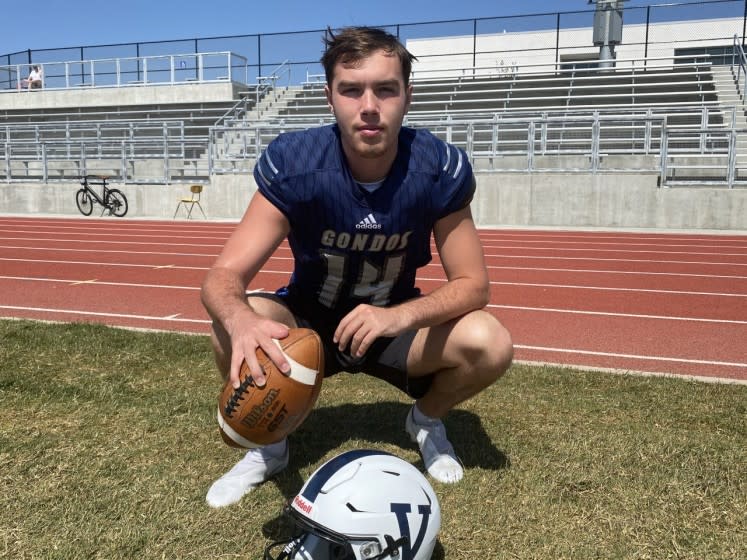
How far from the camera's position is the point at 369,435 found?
3.23 meters

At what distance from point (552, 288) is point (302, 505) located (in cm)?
611

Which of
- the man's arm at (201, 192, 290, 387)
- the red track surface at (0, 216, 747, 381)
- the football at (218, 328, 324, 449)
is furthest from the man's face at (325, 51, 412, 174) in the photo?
the red track surface at (0, 216, 747, 381)

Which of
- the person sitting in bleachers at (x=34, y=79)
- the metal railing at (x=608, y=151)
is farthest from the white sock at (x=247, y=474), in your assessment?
the person sitting in bleachers at (x=34, y=79)

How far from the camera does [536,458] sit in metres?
2.94

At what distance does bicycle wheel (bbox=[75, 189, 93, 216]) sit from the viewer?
58.0ft

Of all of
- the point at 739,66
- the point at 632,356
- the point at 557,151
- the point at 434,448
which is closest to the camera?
the point at 434,448

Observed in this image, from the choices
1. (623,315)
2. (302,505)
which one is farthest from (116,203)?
(302,505)

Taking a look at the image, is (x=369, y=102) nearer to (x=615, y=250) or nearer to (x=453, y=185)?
(x=453, y=185)

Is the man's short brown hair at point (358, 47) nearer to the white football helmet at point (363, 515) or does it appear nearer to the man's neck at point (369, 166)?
the man's neck at point (369, 166)

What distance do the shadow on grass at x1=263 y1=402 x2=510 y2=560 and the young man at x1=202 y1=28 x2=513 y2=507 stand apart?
12 cm

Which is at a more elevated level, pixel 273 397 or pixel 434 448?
pixel 273 397

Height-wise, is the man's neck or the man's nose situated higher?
the man's nose

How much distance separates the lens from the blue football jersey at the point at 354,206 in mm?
2670

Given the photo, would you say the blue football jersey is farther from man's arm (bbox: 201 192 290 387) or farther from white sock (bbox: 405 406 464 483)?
white sock (bbox: 405 406 464 483)
